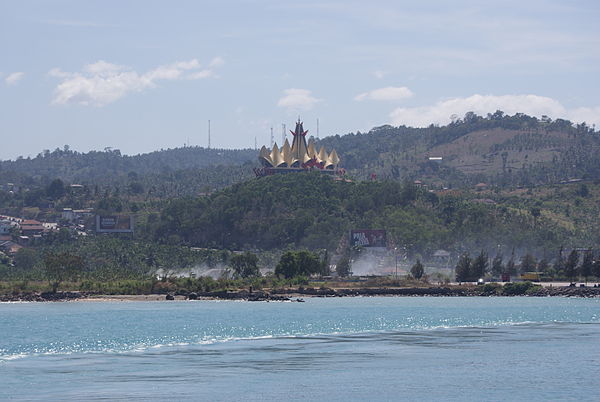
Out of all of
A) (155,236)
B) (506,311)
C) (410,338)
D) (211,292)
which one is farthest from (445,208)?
(410,338)

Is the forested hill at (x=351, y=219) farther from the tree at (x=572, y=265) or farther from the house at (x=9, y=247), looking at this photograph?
the tree at (x=572, y=265)

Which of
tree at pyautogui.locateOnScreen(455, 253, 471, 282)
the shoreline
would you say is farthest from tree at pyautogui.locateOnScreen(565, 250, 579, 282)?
tree at pyautogui.locateOnScreen(455, 253, 471, 282)

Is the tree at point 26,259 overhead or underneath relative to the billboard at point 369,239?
underneath

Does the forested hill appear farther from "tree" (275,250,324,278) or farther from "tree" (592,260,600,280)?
"tree" (275,250,324,278)

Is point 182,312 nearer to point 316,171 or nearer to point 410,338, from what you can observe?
point 410,338

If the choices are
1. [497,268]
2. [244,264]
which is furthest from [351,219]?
[244,264]

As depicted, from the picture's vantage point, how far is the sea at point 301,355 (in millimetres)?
44500

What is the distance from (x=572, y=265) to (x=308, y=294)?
33.7 m

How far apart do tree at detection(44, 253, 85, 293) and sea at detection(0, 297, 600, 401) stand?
23.3 m

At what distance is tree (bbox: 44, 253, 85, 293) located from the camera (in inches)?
4697

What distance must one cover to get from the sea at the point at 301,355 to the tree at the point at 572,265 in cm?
3457

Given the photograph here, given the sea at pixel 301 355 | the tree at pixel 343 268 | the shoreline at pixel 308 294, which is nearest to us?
the sea at pixel 301 355

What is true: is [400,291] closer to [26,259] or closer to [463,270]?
[463,270]

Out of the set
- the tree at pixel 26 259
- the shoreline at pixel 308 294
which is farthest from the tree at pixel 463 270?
the tree at pixel 26 259
